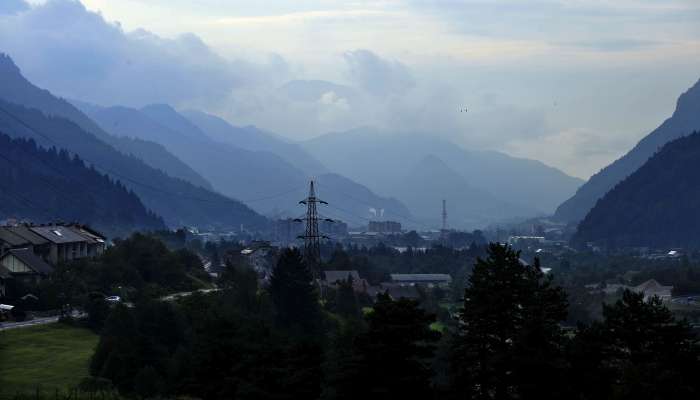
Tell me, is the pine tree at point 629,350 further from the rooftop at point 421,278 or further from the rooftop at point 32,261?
the rooftop at point 421,278

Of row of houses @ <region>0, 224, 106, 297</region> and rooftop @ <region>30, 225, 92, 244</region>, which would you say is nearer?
row of houses @ <region>0, 224, 106, 297</region>

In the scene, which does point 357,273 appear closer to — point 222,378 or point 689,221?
point 222,378

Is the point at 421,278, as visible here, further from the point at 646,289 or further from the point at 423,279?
the point at 646,289

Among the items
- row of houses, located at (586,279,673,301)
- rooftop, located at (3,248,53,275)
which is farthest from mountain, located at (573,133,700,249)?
rooftop, located at (3,248,53,275)

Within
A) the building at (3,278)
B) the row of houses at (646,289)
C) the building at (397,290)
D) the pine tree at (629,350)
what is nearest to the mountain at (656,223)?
the row of houses at (646,289)

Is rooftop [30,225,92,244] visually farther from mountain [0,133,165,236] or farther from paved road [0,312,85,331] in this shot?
mountain [0,133,165,236]

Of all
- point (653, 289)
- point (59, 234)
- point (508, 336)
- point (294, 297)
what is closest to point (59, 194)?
point (653, 289)
